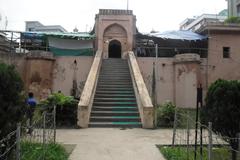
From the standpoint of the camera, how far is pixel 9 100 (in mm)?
5977

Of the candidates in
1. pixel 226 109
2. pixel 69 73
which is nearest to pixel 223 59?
pixel 69 73

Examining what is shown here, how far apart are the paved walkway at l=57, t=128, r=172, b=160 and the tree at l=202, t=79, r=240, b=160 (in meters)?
1.46

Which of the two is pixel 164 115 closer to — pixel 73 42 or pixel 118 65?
pixel 118 65

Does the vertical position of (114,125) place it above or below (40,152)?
above

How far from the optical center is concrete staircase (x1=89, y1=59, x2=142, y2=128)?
1248 cm

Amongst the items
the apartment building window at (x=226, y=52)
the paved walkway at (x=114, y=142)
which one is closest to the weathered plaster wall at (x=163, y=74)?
the apartment building window at (x=226, y=52)

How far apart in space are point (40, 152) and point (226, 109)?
3901 mm

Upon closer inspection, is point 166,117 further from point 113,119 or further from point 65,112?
point 65,112

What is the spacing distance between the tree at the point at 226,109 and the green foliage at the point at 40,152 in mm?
3274

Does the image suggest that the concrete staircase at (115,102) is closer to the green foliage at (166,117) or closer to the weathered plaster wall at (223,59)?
the green foliage at (166,117)

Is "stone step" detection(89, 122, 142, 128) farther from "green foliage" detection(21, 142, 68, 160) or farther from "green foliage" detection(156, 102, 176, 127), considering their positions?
"green foliage" detection(21, 142, 68, 160)

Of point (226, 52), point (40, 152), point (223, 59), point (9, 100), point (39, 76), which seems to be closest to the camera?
point (9, 100)

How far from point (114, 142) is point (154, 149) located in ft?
4.36

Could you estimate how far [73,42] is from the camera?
24781 mm
